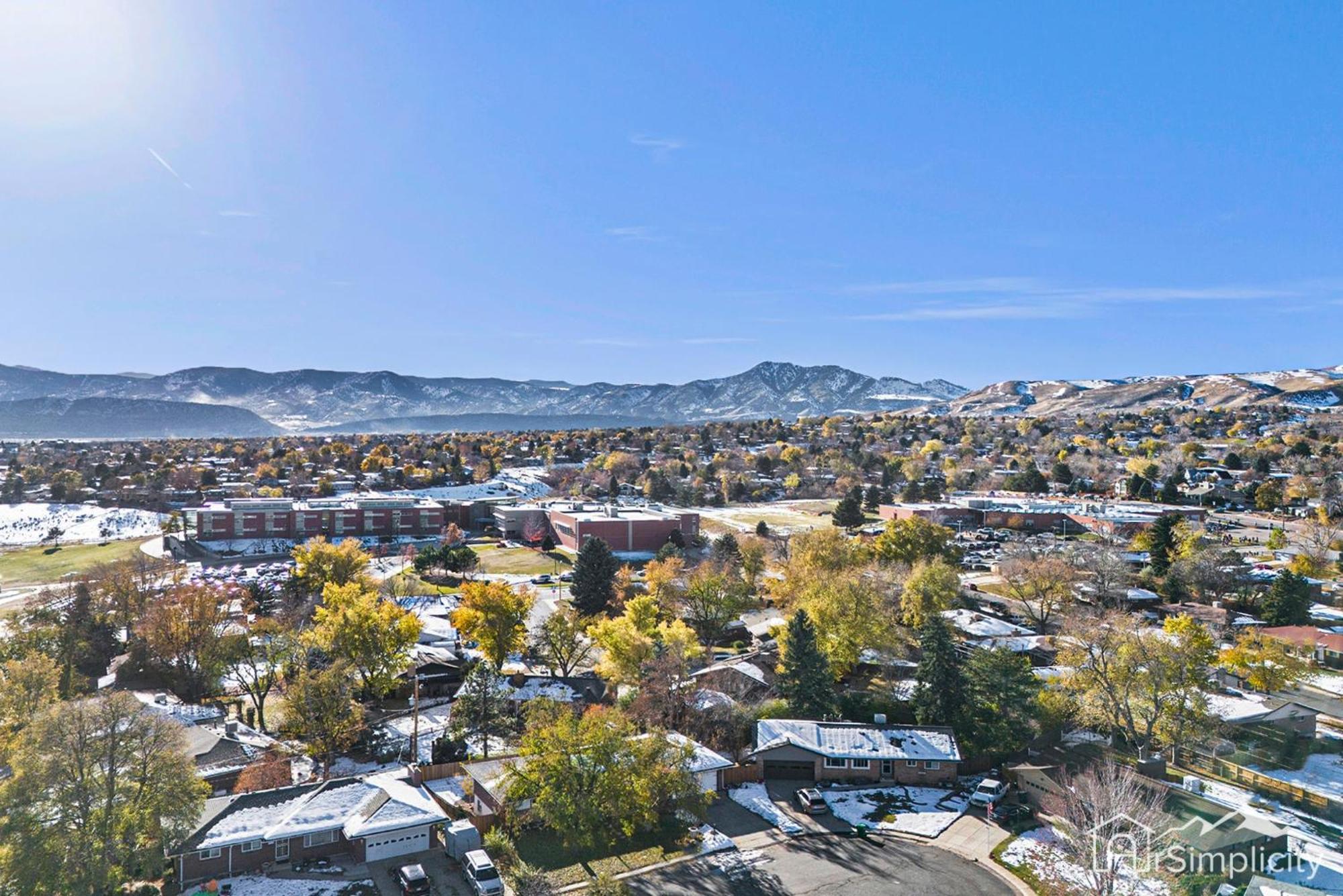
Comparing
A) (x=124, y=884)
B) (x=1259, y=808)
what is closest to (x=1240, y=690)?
(x=1259, y=808)

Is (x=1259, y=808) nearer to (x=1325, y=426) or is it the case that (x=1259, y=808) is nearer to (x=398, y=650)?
(x=398, y=650)

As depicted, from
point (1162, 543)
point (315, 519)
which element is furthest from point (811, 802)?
point (315, 519)

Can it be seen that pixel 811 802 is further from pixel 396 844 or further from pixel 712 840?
pixel 396 844

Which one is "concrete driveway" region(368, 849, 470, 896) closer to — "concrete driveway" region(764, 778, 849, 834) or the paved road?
the paved road

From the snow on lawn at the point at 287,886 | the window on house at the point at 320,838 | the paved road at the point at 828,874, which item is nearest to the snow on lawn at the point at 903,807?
the paved road at the point at 828,874

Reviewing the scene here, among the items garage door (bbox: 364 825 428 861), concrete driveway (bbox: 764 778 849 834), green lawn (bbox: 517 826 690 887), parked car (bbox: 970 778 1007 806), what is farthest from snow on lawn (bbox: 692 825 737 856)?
parked car (bbox: 970 778 1007 806)
